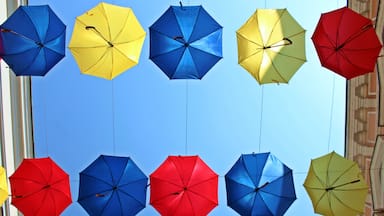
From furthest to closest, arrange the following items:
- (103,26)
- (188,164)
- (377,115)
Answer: (377,115) → (188,164) → (103,26)

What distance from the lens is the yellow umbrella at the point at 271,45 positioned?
206 inches

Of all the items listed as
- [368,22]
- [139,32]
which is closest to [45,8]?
[139,32]

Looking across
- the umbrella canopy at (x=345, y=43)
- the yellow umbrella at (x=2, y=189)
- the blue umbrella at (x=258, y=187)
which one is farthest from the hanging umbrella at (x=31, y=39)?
the umbrella canopy at (x=345, y=43)

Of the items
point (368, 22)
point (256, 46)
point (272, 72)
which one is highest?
point (368, 22)

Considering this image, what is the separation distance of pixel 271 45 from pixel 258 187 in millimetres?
1902

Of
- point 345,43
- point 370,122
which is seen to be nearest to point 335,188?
point 370,122

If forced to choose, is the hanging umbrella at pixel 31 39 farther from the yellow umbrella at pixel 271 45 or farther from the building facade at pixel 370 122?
the building facade at pixel 370 122

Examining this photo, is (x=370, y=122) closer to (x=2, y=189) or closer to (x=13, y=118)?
(x=2, y=189)

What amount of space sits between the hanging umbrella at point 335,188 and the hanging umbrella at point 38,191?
11.1ft

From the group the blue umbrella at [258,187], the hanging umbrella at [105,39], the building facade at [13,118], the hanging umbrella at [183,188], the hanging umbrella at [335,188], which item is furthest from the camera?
the building facade at [13,118]

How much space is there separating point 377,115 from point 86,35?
15.8 feet

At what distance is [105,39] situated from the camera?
5.04 meters

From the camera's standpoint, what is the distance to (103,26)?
5035 mm

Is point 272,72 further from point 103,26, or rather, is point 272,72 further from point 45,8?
point 45,8
